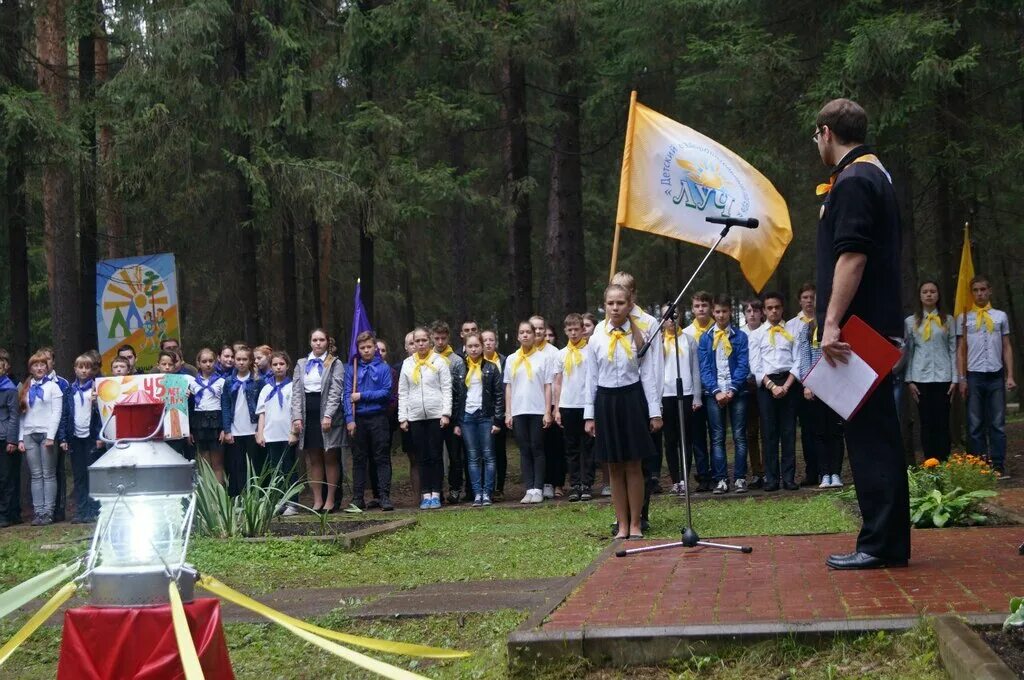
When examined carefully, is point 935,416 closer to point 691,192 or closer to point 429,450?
point 691,192

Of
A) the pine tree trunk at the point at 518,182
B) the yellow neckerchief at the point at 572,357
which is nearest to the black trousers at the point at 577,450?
the yellow neckerchief at the point at 572,357

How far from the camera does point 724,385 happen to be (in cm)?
1452

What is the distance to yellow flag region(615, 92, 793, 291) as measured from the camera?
1033cm

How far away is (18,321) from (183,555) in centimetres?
1773

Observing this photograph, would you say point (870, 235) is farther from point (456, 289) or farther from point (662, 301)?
point (662, 301)

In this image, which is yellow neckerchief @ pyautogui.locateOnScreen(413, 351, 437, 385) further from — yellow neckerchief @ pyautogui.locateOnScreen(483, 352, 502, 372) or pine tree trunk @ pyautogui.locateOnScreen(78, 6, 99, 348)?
pine tree trunk @ pyautogui.locateOnScreen(78, 6, 99, 348)

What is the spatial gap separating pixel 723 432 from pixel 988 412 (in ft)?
9.99

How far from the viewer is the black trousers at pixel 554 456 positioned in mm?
16266

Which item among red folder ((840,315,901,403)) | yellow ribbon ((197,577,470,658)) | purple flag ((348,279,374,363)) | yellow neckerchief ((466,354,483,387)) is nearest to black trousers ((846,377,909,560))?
red folder ((840,315,901,403))

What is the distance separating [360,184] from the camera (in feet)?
65.3

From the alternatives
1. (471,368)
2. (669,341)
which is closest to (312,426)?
(471,368)

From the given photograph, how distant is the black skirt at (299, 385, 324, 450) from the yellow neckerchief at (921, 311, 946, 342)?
7.56m

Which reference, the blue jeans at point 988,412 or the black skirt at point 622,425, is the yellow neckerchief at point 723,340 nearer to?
the blue jeans at point 988,412

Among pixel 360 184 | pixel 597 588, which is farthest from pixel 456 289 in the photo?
pixel 597 588
